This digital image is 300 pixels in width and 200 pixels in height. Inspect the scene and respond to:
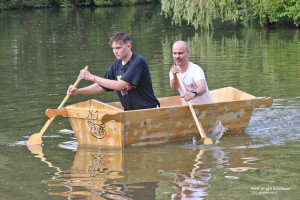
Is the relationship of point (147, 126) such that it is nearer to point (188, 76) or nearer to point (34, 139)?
point (188, 76)

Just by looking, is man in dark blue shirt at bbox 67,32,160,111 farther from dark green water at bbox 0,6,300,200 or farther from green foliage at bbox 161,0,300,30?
green foliage at bbox 161,0,300,30

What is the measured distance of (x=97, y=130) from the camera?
27.2 feet

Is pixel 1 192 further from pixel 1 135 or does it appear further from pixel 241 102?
pixel 241 102

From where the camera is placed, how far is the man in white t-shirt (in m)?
8.55

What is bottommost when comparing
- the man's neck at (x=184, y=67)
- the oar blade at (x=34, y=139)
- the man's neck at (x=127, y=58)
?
the oar blade at (x=34, y=139)

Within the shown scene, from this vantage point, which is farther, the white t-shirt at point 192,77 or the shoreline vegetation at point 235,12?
the shoreline vegetation at point 235,12

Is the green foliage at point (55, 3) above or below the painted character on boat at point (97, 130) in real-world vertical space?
above

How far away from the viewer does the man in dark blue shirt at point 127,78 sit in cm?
810

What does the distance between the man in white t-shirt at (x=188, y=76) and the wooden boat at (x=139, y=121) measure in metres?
0.20

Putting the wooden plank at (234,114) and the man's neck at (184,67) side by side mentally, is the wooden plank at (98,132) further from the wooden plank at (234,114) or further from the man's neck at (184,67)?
the wooden plank at (234,114)

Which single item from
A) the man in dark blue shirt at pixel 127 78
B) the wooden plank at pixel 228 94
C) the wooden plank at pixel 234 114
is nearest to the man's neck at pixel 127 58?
the man in dark blue shirt at pixel 127 78

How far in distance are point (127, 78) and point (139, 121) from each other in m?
0.60

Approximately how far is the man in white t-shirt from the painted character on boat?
3.97 feet

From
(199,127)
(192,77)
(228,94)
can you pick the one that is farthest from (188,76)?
(228,94)
